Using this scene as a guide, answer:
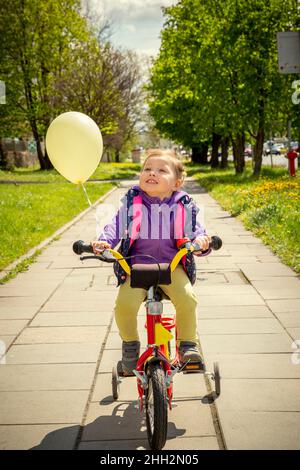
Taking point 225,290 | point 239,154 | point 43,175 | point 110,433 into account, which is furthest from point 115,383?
point 43,175

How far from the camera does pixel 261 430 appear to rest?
3.42 meters

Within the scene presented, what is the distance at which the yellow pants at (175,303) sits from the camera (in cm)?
349

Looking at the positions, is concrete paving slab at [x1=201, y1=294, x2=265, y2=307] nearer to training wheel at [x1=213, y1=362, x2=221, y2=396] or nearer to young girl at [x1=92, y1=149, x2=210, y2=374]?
training wheel at [x1=213, y1=362, x2=221, y2=396]

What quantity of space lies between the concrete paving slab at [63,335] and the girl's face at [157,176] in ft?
6.61

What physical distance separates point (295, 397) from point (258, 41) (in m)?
22.4

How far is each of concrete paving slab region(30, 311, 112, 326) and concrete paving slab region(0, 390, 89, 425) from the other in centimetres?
164

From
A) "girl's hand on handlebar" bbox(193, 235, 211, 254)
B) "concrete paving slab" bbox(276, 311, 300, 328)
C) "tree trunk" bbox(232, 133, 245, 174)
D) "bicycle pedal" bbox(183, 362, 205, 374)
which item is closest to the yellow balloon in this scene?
"girl's hand on handlebar" bbox(193, 235, 211, 254)

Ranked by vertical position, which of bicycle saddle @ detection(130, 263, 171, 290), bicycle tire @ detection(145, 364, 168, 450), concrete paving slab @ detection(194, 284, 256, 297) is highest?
bicycle saddle @ detection(130, 263, 171, 290)

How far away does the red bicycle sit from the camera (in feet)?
10.1

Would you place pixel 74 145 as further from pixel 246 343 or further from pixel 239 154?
pixel 239 154

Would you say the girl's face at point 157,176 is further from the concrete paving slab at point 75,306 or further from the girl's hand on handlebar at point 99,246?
the concrete paving slab at point 75,306

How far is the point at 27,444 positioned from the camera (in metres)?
3.33

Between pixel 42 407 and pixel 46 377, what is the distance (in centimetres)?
53

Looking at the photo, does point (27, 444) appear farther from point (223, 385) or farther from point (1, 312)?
point (1, 312)
